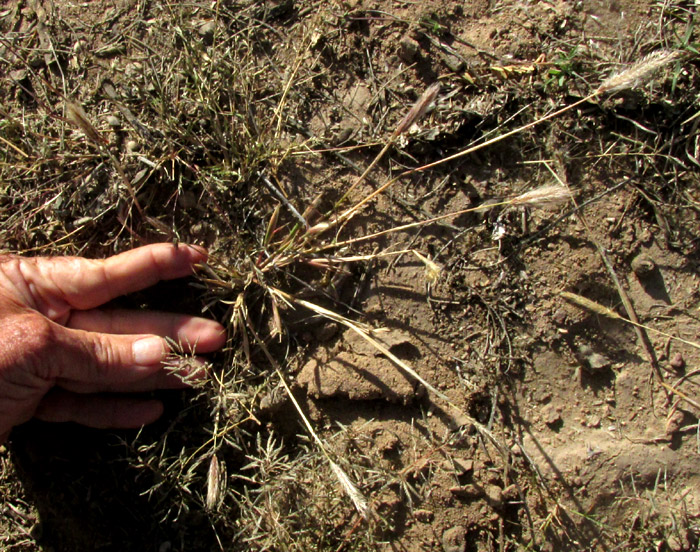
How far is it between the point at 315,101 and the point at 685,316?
6.46 feet

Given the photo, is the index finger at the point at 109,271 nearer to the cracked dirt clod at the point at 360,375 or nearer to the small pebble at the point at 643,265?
the cracked dirt clod at the point at 360,375

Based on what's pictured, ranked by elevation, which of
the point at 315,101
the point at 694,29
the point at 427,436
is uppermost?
the point at 694,29

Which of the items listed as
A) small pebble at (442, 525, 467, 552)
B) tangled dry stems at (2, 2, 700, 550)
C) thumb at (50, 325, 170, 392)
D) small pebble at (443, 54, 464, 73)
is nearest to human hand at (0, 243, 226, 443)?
thumb at (50, 325, 170, 392)

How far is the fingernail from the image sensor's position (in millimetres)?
2371

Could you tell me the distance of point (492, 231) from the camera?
257 cm

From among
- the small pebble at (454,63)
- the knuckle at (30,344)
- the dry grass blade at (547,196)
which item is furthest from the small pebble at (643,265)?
the knuckle at (30,344)

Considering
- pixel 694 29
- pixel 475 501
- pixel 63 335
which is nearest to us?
pixel 63 335

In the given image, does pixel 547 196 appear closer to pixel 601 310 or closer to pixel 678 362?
pixel 601 310

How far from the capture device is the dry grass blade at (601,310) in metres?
2.39

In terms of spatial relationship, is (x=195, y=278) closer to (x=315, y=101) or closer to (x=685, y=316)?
(x=315, y=101)

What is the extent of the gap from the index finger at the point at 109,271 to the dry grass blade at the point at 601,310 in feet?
5.36

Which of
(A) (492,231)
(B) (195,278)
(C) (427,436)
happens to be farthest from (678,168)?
(B) (195,278)

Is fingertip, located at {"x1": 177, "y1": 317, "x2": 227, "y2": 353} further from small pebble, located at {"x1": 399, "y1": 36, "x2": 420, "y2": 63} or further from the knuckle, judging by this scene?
small pebble, located at {"x1": 399, "y1": 36, "x2": 420, "y2": 63}

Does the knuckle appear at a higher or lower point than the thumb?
higher
